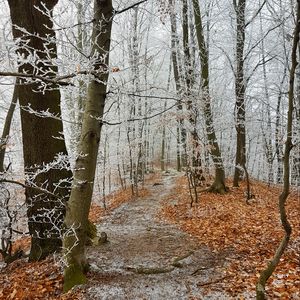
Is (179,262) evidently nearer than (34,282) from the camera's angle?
No

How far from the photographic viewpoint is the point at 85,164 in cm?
430

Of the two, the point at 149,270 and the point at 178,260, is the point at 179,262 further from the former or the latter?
the point at 149,270

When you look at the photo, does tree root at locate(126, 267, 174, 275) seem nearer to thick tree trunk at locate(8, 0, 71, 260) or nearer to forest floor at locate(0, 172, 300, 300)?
forest floor at locate(0, 172, 300, 300)

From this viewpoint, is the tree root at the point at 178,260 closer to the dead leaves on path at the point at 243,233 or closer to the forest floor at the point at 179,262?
the forest floor at the point at 179,262

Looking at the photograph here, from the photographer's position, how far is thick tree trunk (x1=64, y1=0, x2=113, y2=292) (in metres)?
4.17

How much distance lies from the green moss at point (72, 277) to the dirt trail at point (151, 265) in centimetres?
15

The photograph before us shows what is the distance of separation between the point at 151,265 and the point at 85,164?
2189 mm

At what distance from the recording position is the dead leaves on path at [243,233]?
4363 millimetres

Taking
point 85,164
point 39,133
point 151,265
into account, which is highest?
point 39,133

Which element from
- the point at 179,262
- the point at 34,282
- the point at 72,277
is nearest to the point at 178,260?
the point at 179,262

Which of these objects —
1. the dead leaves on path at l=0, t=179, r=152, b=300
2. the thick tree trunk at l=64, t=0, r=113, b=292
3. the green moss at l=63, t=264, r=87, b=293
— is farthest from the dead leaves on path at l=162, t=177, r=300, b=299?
the dead leaves on path at l=0, t=179, r=152, b=300

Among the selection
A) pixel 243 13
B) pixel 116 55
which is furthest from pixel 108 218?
pixel 116 55

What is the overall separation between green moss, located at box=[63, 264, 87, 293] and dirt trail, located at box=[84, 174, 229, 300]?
0.48ft

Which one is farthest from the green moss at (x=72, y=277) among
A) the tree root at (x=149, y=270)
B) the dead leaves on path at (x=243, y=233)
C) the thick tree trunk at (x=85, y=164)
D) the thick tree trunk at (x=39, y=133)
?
the dead leaves on path at (x=243, y=233)
